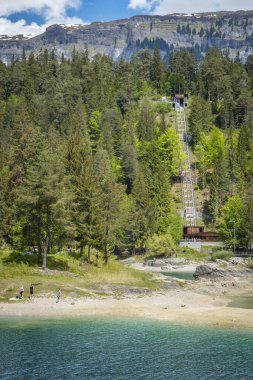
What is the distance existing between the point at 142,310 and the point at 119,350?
12.1 metres

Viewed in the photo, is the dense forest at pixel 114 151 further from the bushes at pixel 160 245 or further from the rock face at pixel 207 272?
the rock face at pixel 207 272

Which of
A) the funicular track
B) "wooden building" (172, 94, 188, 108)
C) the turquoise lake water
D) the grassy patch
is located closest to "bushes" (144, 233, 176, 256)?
the funicular track

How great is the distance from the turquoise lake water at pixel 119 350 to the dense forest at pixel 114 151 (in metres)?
18.3

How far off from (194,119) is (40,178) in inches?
3589

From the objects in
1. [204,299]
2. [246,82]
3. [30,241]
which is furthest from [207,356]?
[246,82]

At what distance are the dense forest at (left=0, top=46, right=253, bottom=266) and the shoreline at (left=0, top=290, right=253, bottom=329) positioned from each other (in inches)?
408

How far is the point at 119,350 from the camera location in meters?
30.9

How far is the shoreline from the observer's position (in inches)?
1570

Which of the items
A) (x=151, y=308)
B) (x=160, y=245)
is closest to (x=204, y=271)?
(x=151, y=308)

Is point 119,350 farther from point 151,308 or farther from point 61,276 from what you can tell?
point 61,276

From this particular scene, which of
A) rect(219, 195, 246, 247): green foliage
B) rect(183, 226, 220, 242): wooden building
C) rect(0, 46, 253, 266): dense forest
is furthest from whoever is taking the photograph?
rect(183, 226, 220, 242): wooden building

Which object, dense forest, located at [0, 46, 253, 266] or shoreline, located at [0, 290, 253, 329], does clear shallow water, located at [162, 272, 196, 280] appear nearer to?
dense forest, located at [0, 46, 253, 266]

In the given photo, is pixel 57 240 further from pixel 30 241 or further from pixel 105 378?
pixel 105 378

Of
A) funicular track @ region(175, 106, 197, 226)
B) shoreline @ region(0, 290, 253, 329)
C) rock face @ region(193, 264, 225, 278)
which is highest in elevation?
funicular track @ region(175, 106, 197, 226)
